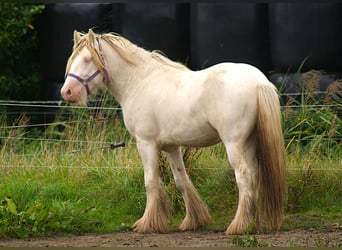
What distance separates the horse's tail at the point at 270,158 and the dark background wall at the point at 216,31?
140 inches

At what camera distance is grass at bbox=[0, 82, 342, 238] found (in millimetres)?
8336

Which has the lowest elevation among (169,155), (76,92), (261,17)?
(169,155)

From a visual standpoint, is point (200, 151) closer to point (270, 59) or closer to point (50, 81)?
point (270, 59)

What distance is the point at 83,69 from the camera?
8.35 m

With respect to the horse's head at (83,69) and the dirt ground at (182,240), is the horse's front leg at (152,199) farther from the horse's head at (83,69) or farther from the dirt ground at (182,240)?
the horse's head at (83,69)

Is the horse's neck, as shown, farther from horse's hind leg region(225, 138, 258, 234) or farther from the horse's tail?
the horse's tail

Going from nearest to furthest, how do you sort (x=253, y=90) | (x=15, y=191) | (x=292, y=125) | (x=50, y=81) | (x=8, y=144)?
(x=253, y=90)
(x=15, y=191)
(x=292, y=125)
(x=8, y=144)
(x=50, y=81)

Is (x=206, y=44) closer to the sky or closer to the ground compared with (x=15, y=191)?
closer to the sky

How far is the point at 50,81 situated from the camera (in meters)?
12.7

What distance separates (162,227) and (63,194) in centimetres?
145

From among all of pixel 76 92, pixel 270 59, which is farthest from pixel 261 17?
pixel 76 92

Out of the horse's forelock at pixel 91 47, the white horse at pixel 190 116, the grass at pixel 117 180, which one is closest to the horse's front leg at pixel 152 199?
the white horse at pixel 190 116

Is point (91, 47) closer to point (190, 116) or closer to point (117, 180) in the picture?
point (190, 116)

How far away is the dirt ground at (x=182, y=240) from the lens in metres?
7.47
